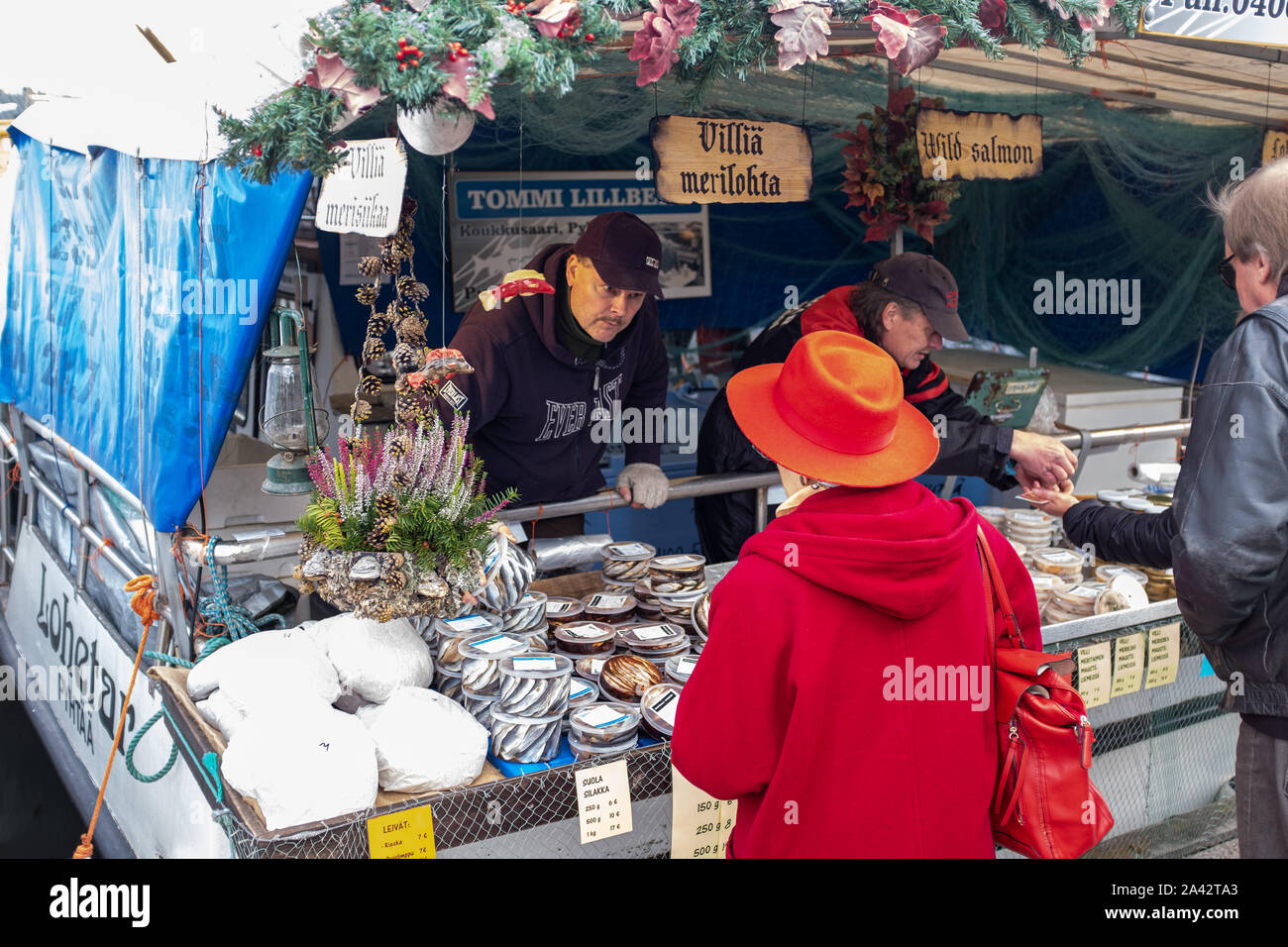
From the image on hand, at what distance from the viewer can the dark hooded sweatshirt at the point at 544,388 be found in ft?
11.3

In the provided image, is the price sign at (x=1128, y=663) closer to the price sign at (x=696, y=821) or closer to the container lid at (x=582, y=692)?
the price sign at (x=696, y=821)

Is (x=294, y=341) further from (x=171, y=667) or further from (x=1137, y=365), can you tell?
(x=1137, y=365)

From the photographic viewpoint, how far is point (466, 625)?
2746 mm

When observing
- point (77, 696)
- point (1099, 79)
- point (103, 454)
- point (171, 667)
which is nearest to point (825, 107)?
point (1099, 79)

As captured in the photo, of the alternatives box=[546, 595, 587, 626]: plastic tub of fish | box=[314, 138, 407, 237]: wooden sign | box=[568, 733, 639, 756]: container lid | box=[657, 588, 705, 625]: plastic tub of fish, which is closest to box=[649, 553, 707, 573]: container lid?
box=[657, 588, 705, 625]: plastic tub of fish

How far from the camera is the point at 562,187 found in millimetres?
5578

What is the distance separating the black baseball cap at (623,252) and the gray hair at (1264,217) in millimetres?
1568

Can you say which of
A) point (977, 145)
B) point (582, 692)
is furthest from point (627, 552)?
point (977, 145)

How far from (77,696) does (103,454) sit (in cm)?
119

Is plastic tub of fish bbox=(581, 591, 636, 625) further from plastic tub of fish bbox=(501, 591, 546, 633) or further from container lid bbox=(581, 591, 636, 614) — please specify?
plastic tub of fish bbox=(501, 591, 546, 633)

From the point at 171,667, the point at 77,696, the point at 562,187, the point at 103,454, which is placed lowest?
the point at 77,696

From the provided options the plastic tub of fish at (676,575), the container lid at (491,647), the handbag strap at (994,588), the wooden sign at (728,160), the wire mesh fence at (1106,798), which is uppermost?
the wooden sign at (728,160)

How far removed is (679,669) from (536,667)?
15.7 inches

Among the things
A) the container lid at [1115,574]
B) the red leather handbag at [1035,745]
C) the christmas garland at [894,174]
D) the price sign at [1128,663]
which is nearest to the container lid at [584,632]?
the red leather handbag at [1035,745]
